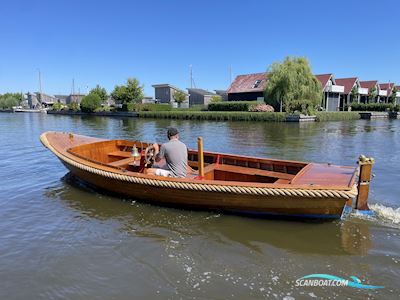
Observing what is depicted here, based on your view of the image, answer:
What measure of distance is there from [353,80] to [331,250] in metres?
52.8

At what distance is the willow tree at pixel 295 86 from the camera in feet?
104

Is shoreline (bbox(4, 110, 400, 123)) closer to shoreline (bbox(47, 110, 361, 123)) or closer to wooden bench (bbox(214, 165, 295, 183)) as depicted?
shoreline (bbox(47, 110, 361, 123))

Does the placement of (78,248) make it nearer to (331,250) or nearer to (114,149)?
(331,250)

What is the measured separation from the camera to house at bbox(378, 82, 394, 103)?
59.9 metres

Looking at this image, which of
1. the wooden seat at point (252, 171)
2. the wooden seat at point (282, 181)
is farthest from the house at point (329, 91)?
the wooden seat at point (282, 181)

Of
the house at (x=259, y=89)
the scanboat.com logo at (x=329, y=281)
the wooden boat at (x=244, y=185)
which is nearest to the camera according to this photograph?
the scanboat.com logo at (x=329, y=281)

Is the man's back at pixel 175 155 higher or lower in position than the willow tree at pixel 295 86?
lower

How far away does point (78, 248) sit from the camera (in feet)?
15.3

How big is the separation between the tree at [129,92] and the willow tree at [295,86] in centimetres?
2734

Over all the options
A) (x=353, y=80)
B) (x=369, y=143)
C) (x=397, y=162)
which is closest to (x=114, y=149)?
(x=397, y=162)

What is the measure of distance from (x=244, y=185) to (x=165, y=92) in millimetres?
61885

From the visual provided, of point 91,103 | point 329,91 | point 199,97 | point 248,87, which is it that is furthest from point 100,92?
point 329,91

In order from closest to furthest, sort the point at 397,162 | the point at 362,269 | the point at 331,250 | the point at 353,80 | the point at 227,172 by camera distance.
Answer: the point at 362,269
the point at 331,250
the point at 227,172
the point at 397,162
the point at 353,80

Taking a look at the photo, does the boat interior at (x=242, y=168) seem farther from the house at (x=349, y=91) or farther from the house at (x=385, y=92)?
the house at (x=385, y=92)
